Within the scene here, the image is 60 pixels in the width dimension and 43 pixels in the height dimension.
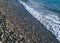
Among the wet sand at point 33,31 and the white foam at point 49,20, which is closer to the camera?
the wet sand at point 33,31

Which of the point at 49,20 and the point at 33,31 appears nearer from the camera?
the point at 33,31

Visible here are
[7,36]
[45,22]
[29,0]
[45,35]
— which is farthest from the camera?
[29,0]

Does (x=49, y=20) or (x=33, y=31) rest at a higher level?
(x=49, y=20)

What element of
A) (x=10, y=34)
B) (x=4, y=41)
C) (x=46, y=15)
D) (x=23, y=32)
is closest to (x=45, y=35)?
(x=23, y=32)

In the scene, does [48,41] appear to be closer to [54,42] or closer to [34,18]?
[54,42]

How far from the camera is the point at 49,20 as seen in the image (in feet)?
49.2

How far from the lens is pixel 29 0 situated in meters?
23.0

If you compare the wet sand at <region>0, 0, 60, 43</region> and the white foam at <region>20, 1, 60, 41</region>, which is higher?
the white foam at <region>20, 1, 60, 41</region>

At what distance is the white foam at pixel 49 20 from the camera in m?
12.9

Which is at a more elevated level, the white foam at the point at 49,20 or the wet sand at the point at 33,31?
the white foam at the point at 49,20

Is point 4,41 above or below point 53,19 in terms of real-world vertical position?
below

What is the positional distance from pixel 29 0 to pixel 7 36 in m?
13.5

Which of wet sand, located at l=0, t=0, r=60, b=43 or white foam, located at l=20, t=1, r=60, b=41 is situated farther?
white foam, located at l=20, t=1, r=60, b=41

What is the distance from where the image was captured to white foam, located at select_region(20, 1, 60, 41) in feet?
42.3
